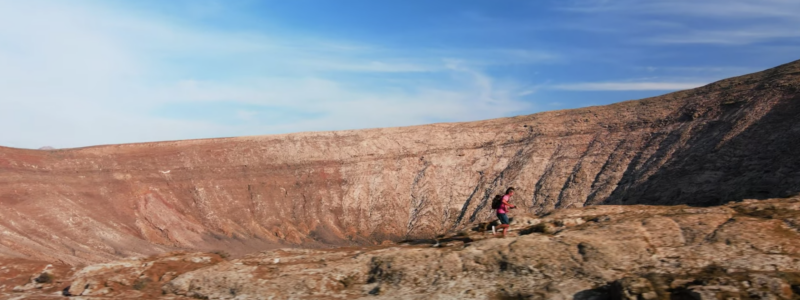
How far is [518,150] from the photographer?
7331 cm

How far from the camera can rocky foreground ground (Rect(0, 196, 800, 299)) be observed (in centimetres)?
1359

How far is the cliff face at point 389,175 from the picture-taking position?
5369cm

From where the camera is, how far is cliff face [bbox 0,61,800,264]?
176ft

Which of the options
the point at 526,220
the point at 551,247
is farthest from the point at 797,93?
the point at 551,247

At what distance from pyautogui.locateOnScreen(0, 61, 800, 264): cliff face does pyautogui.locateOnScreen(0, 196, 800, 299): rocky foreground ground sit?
33371 mm

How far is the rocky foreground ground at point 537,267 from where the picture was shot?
535 inches

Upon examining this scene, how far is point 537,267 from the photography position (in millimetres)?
15719

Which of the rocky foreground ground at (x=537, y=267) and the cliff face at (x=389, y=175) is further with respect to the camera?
the cliff face at (x=389, y=175)

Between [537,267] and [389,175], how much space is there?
197 feet

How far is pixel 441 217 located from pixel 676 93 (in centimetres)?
3246

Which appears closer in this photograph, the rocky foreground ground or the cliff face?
the rocky foreground ground

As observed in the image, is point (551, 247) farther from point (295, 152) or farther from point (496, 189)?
point (295, 152)

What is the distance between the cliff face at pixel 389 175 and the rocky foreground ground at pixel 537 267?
33371 mm

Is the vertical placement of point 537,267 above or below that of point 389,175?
below
